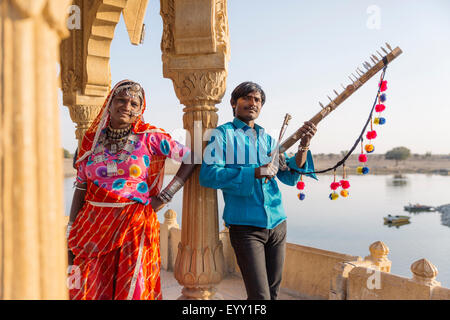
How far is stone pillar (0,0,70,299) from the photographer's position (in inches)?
25.3

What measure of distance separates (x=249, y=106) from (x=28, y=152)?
115cm

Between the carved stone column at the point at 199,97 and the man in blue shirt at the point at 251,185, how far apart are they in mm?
152

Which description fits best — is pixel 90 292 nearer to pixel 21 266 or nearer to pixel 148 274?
pixel 148 274

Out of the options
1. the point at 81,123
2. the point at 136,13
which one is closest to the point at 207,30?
the point at 81,123

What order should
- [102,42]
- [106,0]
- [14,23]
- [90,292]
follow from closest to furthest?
1. [14,23]
2. [90,292]
3. [106,0]
4. [102,42]

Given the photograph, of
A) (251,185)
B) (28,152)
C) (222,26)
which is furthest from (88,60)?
(28,152)

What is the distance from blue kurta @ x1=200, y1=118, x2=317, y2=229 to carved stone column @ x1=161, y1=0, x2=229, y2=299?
0.54 feet

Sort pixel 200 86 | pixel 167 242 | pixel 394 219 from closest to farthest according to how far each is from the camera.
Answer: pixel 200 86
pixel 167 242
pixel 394 219

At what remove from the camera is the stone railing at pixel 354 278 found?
2482 millimetres

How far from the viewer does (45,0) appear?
66 cm

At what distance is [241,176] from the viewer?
1528 mm

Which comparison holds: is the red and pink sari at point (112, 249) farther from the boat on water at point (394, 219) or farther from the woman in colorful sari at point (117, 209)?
the boat on water at point (394, 219)

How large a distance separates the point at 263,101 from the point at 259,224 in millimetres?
629

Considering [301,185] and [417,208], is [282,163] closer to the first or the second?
[301,185]
